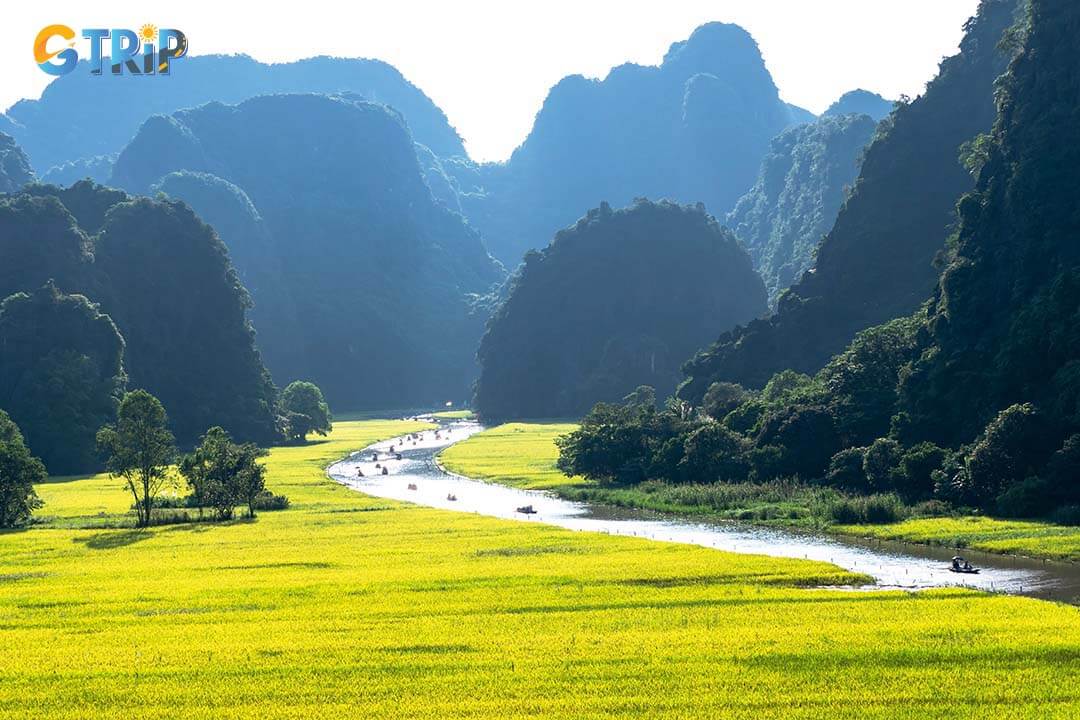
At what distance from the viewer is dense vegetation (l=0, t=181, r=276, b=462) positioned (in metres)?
108

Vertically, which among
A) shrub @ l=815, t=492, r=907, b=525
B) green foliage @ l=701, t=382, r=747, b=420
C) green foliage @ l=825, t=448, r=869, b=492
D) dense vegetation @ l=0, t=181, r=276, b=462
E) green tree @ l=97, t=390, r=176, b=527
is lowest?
shrub @ l=815, t=492, r=907, b=525

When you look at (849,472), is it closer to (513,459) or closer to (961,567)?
(961,567)

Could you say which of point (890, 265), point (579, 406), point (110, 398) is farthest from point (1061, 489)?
point (579, 406)

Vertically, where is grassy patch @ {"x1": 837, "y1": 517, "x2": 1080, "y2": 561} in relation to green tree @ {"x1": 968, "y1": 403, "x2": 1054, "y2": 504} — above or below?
below

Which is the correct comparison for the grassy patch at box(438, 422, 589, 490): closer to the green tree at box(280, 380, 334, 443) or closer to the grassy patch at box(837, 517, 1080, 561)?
the green tree at box(280, 380, 334, 443)

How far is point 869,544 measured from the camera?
156ft

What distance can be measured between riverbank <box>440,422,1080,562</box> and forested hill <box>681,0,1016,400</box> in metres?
26.6

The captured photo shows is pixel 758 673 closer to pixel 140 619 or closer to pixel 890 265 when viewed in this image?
pixel 140 619

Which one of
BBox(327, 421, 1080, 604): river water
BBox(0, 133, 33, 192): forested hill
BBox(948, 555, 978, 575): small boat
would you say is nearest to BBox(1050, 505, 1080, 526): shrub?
BBox(327, 421, 1080, 604): river water

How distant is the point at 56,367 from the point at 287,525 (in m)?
61.3

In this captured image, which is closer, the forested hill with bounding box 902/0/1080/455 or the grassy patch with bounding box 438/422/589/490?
the forested hill with bounding box 902/0/1080/455

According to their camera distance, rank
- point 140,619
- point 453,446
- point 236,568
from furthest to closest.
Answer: point 453,446, point 236,568, point 140,619

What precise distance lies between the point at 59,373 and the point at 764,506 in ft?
244

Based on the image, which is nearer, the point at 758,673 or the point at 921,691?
the point at 921,691
